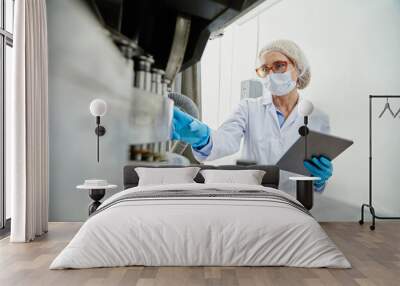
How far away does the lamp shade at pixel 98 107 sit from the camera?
20.6 feet

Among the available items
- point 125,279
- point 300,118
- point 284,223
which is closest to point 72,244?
point 125,279

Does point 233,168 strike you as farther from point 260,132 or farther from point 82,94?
point 82,94

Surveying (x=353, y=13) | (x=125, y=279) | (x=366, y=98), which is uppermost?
(x=353, y=13)

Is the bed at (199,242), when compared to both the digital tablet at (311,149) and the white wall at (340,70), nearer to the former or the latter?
the digital tablet at (311,149)

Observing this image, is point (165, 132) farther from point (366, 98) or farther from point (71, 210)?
point (366, 98)

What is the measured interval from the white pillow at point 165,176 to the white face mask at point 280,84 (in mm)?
1475

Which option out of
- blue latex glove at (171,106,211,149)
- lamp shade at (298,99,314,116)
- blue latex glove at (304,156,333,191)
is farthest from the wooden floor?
blue latex glove at (171,106,211,149)

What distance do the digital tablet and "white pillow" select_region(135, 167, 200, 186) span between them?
1240 mm

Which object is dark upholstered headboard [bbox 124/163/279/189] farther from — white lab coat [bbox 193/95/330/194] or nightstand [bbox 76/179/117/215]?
nightstand [bbox 76/179/117/215]

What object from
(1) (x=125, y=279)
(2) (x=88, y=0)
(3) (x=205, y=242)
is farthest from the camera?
(2) (x=88, y=0)

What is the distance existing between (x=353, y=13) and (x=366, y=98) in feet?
3.55

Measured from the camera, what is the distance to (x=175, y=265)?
161 inches

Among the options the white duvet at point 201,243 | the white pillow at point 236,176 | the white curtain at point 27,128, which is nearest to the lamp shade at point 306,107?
the white pillow at point 236,176

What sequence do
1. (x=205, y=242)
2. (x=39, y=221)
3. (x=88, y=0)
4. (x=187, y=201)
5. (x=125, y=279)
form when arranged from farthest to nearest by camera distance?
(x=88, y=0) → (x=39, y=221) → (x=187, y=201) → (x=205, y=242) → (x=125, y=279)
